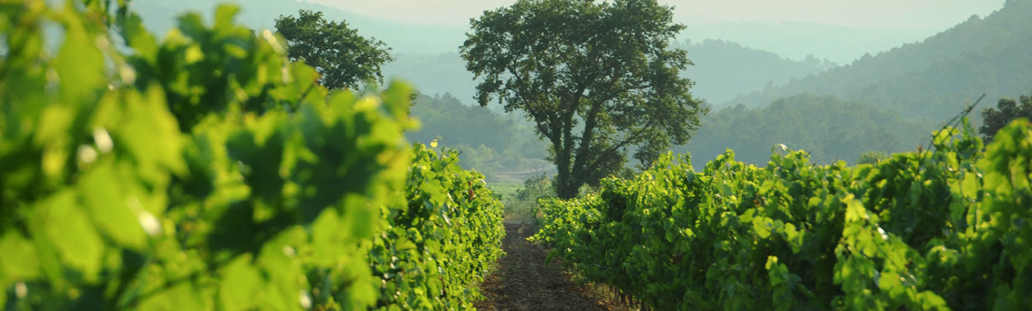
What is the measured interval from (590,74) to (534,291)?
2531 centimetres

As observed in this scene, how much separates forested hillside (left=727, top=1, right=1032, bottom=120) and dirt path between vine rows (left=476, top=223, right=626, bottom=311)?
453 ft

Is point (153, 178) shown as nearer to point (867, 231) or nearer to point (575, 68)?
point (867, 231)

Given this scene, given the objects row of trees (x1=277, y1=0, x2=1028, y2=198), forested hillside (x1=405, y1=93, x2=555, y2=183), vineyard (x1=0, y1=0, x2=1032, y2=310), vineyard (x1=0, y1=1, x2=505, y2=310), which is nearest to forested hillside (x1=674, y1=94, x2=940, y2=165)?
forested hillside (x1=405, y1=93, x2=555, y2=183)

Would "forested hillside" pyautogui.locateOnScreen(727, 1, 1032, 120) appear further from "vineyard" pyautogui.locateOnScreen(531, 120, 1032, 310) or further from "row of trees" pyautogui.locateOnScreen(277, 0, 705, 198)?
"vineyard" pyautogui.locateOnScreen(531, 120, 1032, 310)

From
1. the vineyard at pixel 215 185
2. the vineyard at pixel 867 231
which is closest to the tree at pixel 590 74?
the vineyard at pixel 867 231

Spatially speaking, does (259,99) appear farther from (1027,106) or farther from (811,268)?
(1027,106)

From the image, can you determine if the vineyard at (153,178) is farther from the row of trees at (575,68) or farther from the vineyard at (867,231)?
the row of trees at (575,68)

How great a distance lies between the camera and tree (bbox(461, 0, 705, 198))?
35.2m

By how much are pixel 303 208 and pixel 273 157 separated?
0.35 ft

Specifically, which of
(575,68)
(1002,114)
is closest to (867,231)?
(575,68)

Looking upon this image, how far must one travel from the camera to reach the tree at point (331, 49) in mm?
36062

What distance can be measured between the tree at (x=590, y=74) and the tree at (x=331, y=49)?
5.81 metres

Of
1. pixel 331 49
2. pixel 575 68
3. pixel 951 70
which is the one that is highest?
pixel 951 70

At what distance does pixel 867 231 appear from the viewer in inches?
111
